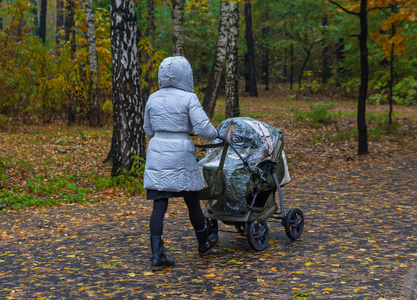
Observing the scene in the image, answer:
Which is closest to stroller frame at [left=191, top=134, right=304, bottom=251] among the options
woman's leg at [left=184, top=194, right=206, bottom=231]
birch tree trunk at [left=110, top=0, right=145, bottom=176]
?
woman's leg at [left=184, top=194, right=206, bottom=231]

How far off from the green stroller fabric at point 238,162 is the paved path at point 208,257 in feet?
2.44

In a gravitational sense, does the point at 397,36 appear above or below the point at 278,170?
above

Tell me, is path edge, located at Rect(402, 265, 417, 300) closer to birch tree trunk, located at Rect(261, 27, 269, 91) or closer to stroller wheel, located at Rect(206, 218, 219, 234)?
stroller wheel, located at Rect(206, 218, 219, 234)

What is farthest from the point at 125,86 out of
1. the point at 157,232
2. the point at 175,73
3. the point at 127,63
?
the point at 157,232

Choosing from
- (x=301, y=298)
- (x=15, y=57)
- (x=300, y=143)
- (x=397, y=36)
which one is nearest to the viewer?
(x=301, y=298)

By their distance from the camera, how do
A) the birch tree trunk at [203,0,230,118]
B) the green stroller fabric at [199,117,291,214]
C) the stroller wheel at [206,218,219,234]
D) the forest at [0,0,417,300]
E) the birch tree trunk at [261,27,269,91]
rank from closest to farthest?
the forest at [0,0,417,300]
the green stroller fabric at [199,117,291,214]
the stroller wheel at [206,218,219,234]
the birch tree trunk at [203,0,230,118]
the birch tree trunk at [261,27,269,91]

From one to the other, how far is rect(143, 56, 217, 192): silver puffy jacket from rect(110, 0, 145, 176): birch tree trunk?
Result: 453 cm

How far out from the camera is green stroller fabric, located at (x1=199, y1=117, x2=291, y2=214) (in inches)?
197

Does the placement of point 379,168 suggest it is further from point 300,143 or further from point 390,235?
point 390,235

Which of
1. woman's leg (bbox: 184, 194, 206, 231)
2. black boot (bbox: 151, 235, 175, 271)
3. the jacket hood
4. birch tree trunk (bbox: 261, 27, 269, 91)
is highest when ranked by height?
birch tree trunk (bbox: 261, 27, 269, 91)

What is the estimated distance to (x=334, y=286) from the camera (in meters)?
4.19

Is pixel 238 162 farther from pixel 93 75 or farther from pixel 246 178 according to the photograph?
pixel 93 75

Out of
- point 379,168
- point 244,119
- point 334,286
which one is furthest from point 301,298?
point 379,168

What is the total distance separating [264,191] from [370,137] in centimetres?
962
